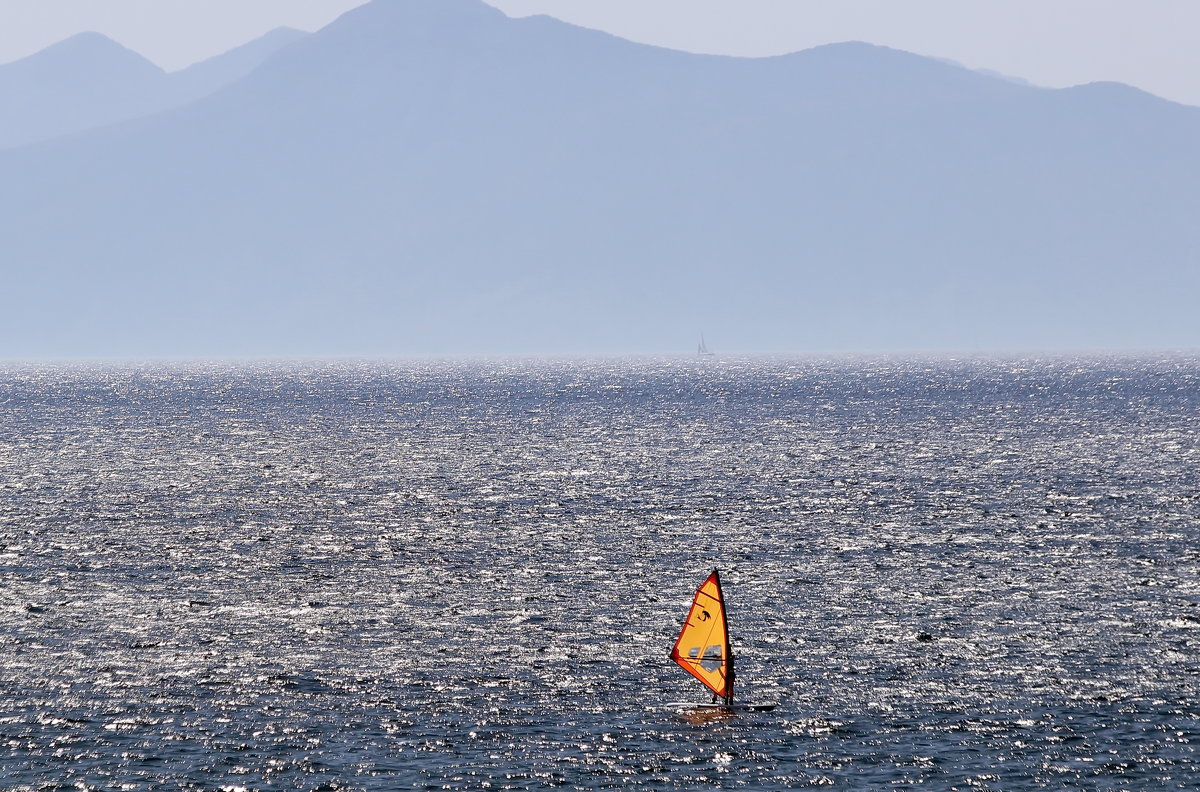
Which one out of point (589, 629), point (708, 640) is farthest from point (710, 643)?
point (589, 629)

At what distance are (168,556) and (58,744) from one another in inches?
1538

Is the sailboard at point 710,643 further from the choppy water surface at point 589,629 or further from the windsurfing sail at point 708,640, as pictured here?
the choppy water surface at point 589,629

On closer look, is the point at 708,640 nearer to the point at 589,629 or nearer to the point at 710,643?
the point at 710,643

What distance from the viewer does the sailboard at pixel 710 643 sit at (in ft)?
161

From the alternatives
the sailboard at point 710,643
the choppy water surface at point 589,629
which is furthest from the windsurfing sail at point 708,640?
the choppy water surface at point 589,629

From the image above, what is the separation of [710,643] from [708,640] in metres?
0.18

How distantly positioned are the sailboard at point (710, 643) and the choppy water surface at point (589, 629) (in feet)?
4.71

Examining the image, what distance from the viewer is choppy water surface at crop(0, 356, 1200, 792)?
43.5 m

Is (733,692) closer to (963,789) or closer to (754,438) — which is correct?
(963,789)

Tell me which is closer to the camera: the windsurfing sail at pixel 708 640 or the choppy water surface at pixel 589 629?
the choppy water surface at pixel 589 629

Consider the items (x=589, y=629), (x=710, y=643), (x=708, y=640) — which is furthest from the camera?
(x=589, y=629)

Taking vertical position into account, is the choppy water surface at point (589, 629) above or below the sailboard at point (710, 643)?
below

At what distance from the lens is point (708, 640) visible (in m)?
49.8

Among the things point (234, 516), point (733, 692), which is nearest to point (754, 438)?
point (234, 516)
